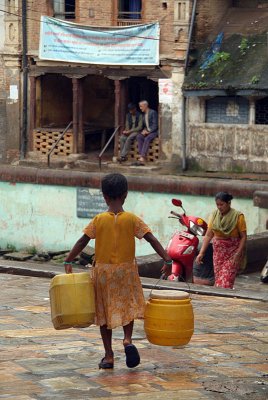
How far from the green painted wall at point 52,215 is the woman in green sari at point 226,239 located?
875 centimetres

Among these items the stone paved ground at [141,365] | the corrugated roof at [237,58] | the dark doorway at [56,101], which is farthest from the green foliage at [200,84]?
the stone paved ground at [141,365]

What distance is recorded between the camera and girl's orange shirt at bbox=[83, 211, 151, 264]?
9.70m

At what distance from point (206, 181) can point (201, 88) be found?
4.63 m

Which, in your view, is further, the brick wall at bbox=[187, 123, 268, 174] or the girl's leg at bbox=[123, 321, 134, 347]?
the brick wall at bbox=[187, 123, 268, 174]

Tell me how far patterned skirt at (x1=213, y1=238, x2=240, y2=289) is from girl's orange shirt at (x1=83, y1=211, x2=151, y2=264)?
5.77 meters

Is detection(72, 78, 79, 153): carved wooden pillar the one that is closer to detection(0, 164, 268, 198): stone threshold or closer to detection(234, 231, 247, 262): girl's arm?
detection(0, 164, 268, 198): stone threshold

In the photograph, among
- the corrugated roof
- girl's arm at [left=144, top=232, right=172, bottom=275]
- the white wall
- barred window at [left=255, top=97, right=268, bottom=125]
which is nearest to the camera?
girl's arm at [left=144, top=232, right=172, bottom=275]

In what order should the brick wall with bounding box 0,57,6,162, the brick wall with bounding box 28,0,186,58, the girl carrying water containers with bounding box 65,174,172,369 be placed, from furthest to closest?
the brick wall with bounding box 0,57,6,162
the brick wall with bounding box 28,0,186,58
the girl carrying water containers with bounding box 65,174,172,369

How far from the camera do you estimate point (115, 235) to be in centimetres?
970

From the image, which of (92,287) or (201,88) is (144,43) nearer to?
(201,88)

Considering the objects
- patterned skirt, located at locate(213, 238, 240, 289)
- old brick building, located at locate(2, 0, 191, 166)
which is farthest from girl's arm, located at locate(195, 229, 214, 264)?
old brick building, located at locate(2, 0, 191, 166)

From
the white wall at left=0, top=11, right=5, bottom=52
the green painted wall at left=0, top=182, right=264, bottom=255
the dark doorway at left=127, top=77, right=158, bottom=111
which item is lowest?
the green painted wall at left=0, top=182, right=264, bottom=255

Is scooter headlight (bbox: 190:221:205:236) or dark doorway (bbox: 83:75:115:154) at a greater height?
dark doorway (bbox: 83:75:115:154)

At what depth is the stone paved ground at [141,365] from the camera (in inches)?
355
